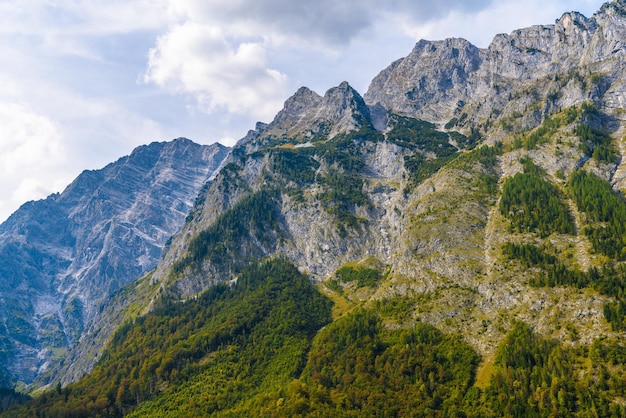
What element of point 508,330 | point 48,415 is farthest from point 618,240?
point 48,415

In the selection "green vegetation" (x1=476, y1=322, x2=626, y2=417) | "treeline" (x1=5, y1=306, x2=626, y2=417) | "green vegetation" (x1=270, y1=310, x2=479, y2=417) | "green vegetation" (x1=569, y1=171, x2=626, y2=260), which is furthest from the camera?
"green vegetation" (x1=569, y1=171, x2=626, y2=260)

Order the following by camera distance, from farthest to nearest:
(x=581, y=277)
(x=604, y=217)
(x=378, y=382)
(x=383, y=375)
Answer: (x=604, y=217) → (x=383, y=375) → (x=581, y=277) → (x=378, y=382)

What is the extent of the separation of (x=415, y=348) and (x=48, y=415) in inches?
6053

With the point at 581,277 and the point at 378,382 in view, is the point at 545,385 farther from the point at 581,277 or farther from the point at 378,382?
the point at 378,382

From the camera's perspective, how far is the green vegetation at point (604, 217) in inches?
6375

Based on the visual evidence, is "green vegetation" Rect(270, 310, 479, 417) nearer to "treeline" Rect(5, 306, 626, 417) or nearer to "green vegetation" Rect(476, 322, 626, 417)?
"treeline" Rect(5, 306, 626, 417)

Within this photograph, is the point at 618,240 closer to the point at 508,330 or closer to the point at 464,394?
the point at 508,330

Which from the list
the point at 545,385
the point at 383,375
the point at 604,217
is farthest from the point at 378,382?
the point at 604,217

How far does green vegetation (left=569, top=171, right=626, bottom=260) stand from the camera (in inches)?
6375

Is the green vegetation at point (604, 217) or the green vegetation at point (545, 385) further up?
the green vegetation at point (604, 217)

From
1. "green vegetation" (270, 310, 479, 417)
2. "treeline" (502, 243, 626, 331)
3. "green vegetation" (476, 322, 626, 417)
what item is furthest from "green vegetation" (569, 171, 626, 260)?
"green vegetation" (270, 310, 479, 417)

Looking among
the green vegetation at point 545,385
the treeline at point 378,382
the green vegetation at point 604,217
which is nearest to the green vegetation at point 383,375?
the treeline at point 378,382

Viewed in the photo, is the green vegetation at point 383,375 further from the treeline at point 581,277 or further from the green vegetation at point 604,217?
the green vegetation at point 604,217

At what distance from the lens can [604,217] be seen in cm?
17738
